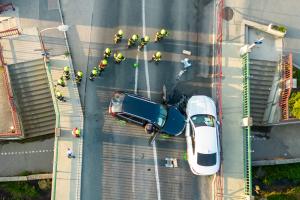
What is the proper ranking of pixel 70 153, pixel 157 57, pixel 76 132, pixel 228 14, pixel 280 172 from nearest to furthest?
1. pixel 70 153
2. pixel 76 132
3. pixel 157 57
4. pixel 228 14
5. pixel 280 172

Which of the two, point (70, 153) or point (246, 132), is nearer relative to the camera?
point (70, 153)

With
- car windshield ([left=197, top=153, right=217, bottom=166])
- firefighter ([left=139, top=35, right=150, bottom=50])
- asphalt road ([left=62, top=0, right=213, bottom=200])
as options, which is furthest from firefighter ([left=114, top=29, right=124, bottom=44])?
car windshield ([left=197, top=153, right=217, bottom=166])

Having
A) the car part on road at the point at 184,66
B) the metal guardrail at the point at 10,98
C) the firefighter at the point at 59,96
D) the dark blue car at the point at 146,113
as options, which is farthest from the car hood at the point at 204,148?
the metal guardrail at the point at 10,98

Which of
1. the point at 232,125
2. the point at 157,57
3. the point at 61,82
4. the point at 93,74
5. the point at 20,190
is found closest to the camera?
the point at 61,82

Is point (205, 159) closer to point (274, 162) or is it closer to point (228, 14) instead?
point (274, 162)

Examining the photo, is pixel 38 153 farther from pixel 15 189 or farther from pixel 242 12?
pixel 242 12

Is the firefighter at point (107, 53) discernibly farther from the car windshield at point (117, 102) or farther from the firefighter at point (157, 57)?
the firefighter at point (157, 57)

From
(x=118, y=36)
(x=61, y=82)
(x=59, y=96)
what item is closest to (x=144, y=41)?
(x=118, y=36)
